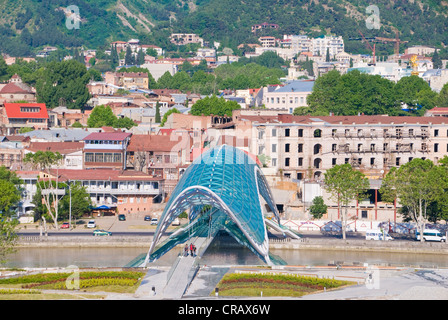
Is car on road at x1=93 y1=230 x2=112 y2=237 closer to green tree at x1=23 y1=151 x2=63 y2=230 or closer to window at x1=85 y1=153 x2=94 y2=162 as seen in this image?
green tree at x1=23 y1=151 x2=63 y2=230

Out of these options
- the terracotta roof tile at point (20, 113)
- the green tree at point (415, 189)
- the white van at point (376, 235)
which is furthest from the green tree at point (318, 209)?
the terracotta roof tile at point (20, 113)

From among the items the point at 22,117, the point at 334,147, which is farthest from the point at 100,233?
the point at 22,117

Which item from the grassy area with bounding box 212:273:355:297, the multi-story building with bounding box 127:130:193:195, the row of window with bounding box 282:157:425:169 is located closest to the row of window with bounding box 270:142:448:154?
the row of window with bounding box 282:157:425:169

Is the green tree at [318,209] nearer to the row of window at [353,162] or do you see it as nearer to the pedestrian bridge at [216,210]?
the pedestrian bridge at [216,210]

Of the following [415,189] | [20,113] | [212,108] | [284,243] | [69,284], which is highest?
[212,108]

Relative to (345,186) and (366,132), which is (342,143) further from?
(345,186)

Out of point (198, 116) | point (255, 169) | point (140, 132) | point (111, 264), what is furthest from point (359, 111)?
point (111, 264)
